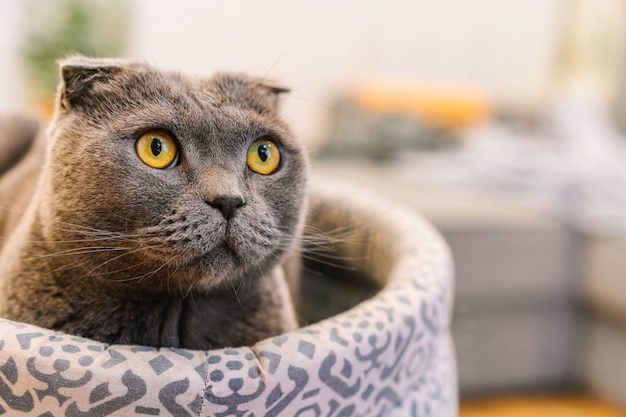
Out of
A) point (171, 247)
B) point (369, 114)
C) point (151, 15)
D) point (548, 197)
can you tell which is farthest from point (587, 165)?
point (151, 15)

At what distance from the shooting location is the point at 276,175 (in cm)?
66

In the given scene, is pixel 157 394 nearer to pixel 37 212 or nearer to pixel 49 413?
pixel 49 413

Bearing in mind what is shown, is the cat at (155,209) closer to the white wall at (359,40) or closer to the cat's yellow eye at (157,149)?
the cat's yellow eye at (157,149)

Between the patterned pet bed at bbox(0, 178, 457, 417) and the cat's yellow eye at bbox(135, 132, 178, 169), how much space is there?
178 mm

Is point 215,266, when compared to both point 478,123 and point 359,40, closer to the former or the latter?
point 478,123

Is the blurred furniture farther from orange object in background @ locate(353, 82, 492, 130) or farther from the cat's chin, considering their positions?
orange object in background @ locate(353, 82, 492, 130)

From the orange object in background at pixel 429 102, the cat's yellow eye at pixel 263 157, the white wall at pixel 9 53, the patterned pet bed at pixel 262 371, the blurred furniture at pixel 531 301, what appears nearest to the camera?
the patterned pet bed at pixel 262 371

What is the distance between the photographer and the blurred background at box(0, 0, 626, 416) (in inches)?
63.2

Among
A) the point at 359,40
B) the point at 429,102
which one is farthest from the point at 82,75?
the point at 359,40

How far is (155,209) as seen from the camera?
0.56m

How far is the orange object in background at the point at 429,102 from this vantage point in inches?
121

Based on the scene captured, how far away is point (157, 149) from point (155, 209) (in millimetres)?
62

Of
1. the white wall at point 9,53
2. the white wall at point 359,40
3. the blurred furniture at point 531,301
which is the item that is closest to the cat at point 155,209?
the blurred furniture at point 531,301

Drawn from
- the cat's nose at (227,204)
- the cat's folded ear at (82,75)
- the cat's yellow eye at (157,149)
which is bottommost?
the cat's nose at (227,204)
